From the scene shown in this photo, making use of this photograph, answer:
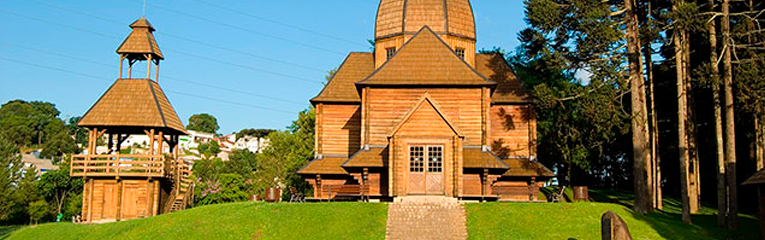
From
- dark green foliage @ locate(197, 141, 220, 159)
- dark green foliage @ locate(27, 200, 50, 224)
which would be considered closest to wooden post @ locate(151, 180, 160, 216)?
dark green foliage @ locate(27, 200, 50, 224)

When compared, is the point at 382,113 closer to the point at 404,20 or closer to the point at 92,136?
the point at 404,20

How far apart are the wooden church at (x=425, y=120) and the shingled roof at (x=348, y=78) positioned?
0.20 ft

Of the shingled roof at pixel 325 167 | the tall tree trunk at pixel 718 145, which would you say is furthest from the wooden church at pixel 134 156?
the tall tree trunk at pixel 718 145

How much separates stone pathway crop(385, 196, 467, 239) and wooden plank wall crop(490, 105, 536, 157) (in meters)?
8.68

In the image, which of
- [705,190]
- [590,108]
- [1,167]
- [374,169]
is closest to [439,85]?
[374,169]

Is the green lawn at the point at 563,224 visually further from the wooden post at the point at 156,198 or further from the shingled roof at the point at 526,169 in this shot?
the wooden post at the point at 156,198

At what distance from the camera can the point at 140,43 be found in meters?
38.0

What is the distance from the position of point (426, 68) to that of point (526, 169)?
24.4 feet

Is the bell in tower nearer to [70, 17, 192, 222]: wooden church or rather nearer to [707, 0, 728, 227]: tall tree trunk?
[70, 17, 192, 222]: wooden church

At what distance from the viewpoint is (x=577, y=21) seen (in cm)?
3244

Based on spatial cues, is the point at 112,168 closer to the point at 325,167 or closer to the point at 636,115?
the point at 325,167

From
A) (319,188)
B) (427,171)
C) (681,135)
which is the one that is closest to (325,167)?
(319,188)

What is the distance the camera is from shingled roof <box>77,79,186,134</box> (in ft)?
117

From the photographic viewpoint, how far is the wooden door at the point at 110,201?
35.0 meters
